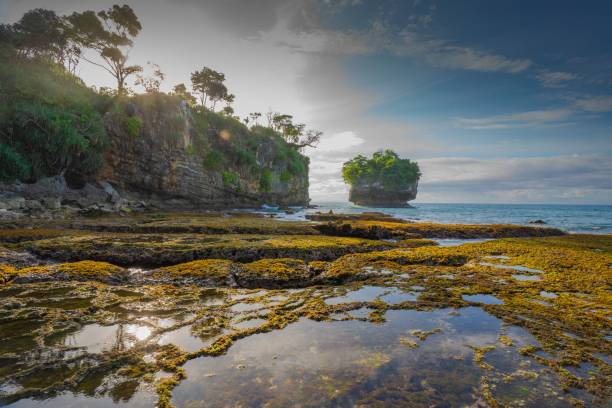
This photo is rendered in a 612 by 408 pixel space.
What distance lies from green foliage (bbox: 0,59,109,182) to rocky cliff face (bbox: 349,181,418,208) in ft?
337

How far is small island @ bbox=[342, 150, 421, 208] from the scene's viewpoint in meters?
119

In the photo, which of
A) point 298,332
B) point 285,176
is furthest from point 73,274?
point 285,176

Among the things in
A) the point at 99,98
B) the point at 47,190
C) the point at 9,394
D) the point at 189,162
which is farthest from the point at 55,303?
the point at 99,98

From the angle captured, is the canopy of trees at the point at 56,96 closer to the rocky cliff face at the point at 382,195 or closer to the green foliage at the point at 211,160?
the green foliage at the point at 211,160

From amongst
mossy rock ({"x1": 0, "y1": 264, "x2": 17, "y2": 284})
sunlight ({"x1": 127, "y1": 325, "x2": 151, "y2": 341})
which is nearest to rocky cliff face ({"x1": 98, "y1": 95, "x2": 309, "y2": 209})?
mossy rock ({"x1": 0, "y1": 264, "x2": 17, "y2": 284})

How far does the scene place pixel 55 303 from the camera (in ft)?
23.5

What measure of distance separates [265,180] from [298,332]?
2448 inches

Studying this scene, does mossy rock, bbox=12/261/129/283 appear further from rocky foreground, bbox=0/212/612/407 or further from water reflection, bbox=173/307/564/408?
water reflection, bbox=173/307/564/408

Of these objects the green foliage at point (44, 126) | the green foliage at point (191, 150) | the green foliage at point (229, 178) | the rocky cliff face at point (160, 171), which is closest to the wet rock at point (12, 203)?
the rocky cliff face at point (160, 171)

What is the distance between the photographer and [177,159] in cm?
4469

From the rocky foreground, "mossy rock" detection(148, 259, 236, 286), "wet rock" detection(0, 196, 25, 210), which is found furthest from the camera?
"wet rock" detection(0, 196, 25, 210)

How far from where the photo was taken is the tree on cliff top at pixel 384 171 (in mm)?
119312

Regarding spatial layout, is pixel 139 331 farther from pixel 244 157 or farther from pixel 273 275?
pixel 244 157

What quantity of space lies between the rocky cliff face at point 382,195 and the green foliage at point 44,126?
102570 mm
